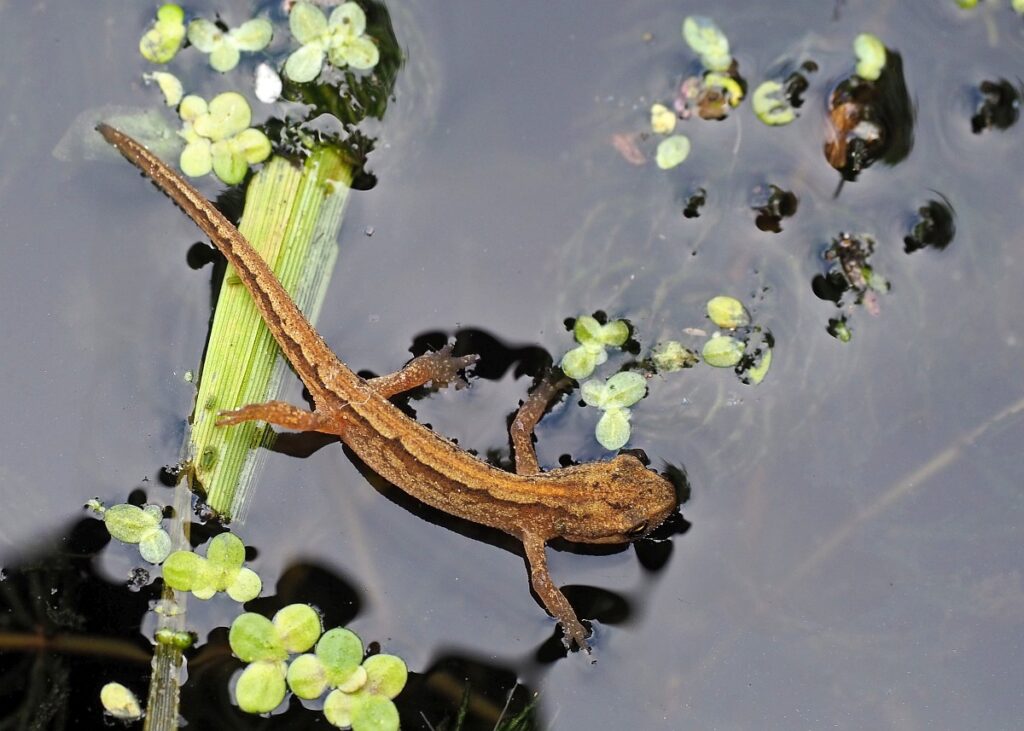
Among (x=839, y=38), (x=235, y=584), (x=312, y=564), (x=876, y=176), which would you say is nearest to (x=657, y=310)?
(x=876, y=176)

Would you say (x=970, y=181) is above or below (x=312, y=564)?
above

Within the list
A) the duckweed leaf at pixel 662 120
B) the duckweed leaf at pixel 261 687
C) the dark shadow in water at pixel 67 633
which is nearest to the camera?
the duckweed leaf at pixel 261 687

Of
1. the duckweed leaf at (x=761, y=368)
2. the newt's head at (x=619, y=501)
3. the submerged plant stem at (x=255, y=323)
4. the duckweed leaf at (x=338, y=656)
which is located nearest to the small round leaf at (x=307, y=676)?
the duckweed leaf at (x=338, y=656)

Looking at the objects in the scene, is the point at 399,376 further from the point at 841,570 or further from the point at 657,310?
the point at 841,570

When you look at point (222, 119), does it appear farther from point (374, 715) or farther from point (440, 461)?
point (374, 715)

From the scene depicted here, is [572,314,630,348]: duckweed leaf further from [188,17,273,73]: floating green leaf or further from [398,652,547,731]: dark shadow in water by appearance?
[188,17,273,73]: floating green leaf

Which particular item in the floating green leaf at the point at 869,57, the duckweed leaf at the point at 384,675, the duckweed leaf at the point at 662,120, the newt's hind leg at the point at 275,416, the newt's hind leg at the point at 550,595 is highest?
the floating green leaf at the point at 869,57

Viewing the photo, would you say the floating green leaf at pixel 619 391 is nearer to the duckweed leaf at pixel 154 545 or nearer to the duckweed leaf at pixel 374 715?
the duckweed leaf at pixel 374 715
